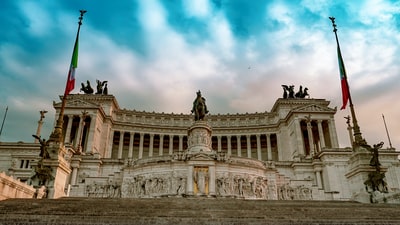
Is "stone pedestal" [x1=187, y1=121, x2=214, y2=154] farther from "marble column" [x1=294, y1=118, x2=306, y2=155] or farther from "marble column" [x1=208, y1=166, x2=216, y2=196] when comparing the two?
"marble column" [x1=294, y1=118, x2=306, y2=155]

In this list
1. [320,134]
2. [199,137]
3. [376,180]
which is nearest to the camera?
[376,180]

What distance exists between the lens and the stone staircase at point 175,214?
1173cm

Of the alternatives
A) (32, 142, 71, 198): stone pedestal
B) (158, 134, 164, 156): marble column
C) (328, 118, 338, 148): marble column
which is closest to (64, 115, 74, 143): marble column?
(158, 134, 164, 156): marble column

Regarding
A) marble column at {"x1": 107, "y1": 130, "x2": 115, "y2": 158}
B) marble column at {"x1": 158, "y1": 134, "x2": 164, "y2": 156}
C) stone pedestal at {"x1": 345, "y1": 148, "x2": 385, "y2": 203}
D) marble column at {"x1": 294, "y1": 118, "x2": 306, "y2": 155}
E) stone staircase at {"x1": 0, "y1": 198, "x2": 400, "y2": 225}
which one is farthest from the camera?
marble column at {"x1": 158, "y1": 134, "x2": 164, "y2": 156}

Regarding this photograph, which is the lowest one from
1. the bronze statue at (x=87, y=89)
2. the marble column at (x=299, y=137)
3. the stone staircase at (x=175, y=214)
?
the stone staircase at (x=175, y=214)

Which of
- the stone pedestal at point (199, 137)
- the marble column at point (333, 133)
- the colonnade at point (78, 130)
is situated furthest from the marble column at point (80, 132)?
the marble column at point (333, 133)

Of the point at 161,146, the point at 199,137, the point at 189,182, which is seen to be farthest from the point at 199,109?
the point at 161,146

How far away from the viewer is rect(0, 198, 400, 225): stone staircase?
11734mm

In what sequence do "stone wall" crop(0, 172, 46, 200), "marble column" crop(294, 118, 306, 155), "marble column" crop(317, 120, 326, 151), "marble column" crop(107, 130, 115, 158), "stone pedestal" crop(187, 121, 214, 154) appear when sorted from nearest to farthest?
"stone wall" crop(0, 172, 46, 200) < "stone pedestal" crop(187, 121, 214, 154) < "marble column" crop(294, 118, 306, 155) < "marble column" crop(317, 120, 326, 151) < "marble column" crop(107, 130, 115, 158)

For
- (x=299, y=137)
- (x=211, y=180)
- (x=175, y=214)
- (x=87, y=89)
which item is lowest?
(x=175, y=214)

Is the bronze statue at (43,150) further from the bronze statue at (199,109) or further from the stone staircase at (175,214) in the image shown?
the bronze statue at (199,109)

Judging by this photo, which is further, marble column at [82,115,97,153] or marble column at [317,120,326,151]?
marble column at [317,120,326,151]

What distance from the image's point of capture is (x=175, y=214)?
42.1 ft

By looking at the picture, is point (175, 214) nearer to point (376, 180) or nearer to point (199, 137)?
point (376, 180)
